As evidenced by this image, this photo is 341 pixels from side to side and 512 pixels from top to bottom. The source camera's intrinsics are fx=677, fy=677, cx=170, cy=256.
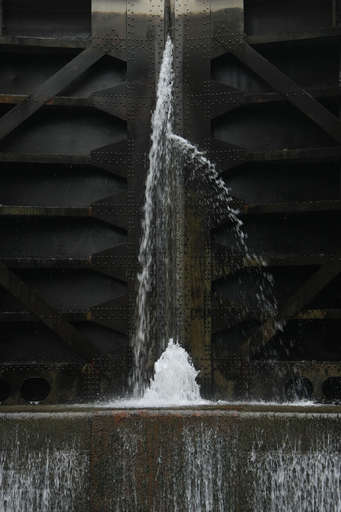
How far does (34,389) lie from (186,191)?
8.62 feet

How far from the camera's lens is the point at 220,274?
23.1ft

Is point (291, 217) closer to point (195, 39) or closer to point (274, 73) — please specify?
point (274, 73)

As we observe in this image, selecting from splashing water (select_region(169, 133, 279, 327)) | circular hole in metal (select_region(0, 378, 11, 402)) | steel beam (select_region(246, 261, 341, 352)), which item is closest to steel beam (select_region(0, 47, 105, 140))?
splashing water (select_region(169, 133, 279, 327))

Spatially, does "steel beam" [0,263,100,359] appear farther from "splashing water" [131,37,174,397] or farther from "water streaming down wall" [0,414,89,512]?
"water streaming down wall" [0,414,89,512]

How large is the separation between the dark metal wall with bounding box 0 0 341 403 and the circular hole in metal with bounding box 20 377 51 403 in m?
0.04

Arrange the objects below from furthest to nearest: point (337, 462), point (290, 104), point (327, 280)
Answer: point (290, 104) < point (327, 280) < point (337, 462)

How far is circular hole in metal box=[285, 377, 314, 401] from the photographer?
6.79 m

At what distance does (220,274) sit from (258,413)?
2.98 meters

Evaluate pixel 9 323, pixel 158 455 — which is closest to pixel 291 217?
pixel 9 323

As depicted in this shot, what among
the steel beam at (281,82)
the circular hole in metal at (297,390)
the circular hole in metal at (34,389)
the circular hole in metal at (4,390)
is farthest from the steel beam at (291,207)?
the circular hole in metal at (4,390)

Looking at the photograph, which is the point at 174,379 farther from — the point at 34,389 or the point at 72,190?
the point at 72,190

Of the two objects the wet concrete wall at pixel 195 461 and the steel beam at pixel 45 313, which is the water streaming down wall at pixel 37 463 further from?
the steel beam at pixel 45 313

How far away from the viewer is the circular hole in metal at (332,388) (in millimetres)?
6928

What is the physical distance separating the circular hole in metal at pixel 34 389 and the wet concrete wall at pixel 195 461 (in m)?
3.01
